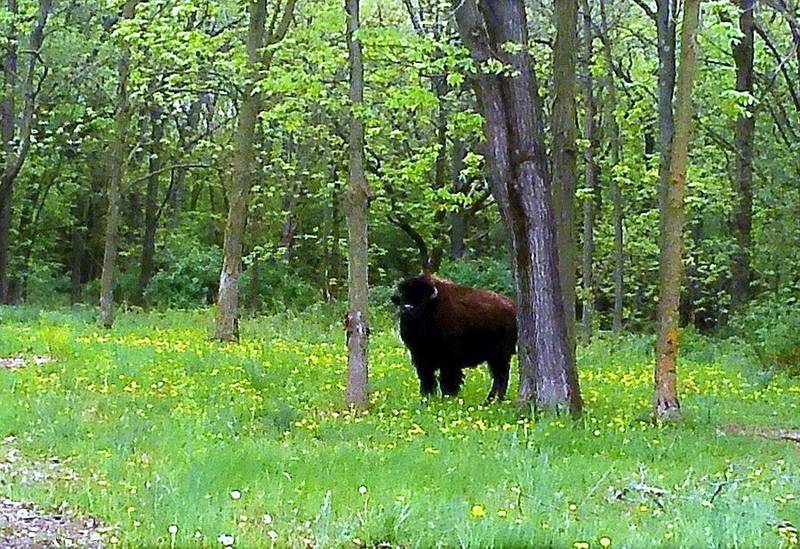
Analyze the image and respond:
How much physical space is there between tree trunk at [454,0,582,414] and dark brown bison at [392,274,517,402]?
1.65 metres

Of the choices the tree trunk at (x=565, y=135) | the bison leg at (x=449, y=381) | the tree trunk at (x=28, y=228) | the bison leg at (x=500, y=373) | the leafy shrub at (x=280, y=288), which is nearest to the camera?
the tree trunk at (x=565, y=135)

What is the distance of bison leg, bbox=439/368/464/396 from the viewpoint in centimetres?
1366

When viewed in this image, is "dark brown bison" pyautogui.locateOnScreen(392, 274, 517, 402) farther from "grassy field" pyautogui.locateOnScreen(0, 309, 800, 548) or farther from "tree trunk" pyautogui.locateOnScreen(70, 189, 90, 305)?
"tree trunk" pyautogui.locateOnScreen(70, 189, 90, 305)

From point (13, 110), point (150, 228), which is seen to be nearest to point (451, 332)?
point (13, 110)

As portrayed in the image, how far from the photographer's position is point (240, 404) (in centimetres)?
1145

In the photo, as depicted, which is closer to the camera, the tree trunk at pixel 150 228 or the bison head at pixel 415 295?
the bison head at pixel 415 295

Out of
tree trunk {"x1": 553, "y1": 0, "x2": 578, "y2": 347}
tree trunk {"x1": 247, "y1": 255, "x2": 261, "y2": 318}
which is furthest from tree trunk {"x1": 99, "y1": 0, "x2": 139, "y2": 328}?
tree trunk {"x1": 553, "y1": 0, "x2": 578, "y2": 347}

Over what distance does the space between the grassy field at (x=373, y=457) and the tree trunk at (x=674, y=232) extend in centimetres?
45

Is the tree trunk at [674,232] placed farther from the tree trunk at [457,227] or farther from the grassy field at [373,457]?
the tree trunk at [457,227]

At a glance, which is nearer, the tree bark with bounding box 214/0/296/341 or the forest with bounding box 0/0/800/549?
the forest with bounding box 0/0/800/549

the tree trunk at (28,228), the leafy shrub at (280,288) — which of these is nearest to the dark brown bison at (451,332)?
the leafy shrub at (280,288)

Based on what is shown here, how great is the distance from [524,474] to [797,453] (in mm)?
3663

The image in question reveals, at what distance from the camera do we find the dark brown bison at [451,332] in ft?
44.8

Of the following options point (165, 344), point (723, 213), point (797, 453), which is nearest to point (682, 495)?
point (797, 453)
